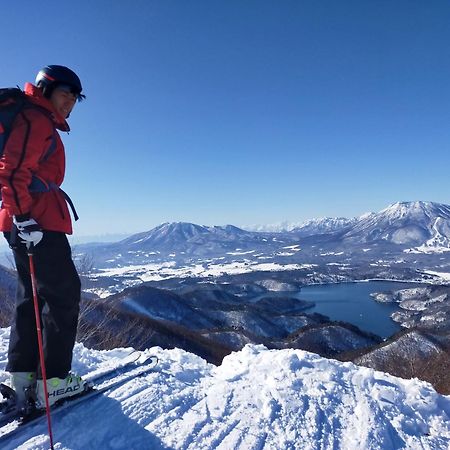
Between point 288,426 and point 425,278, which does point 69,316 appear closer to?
point 288,426

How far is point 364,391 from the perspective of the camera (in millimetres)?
4723

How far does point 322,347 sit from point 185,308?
3787 centimetres

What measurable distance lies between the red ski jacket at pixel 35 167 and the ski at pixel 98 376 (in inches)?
64.1

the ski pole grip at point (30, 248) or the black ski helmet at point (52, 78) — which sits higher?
the black ski helmet at point (52, 78)

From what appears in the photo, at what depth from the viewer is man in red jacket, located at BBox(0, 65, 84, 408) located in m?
3.37

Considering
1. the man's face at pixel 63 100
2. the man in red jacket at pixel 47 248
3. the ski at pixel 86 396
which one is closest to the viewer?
the ski at pixel 86 396

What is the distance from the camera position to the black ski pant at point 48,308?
350 cm

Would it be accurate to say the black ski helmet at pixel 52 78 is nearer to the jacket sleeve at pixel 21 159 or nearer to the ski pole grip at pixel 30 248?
the jacket sleeve at pixel 21 159

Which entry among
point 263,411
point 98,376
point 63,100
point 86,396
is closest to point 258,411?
point 263,411

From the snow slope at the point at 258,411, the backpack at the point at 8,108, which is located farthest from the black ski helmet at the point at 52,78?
the snow slope at the point at 258,411

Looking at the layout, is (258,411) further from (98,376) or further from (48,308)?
(48,308)

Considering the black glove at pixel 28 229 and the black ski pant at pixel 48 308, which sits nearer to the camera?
the black glove at pixel 28 229

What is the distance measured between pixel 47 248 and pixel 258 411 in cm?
275

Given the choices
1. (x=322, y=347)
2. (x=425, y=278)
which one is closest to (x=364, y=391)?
(x=322, y=347)
